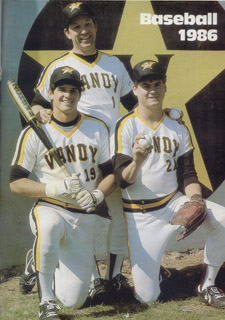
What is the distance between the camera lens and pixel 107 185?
5.03 m

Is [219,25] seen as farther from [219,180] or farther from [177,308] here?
[177,308]

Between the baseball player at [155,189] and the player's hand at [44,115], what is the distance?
2.01 feet

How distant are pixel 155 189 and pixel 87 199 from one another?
0.64 m

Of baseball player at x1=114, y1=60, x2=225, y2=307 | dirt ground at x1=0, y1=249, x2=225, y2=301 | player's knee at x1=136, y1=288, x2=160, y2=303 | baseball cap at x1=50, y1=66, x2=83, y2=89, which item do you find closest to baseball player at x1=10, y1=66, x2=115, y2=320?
baseball cap at x1=50, y1=66, x2=83, y2=89

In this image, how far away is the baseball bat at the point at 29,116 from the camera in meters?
4.91

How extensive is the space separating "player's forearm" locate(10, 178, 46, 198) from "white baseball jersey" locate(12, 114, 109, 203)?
85 millimetres

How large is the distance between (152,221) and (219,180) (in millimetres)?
757

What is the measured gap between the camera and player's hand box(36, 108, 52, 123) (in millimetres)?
4988

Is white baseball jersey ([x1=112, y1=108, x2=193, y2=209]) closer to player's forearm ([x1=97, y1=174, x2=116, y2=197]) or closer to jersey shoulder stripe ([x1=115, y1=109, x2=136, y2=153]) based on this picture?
jersey shoulder stripe ([x1=115, y1=109, x2=136, y2=153])

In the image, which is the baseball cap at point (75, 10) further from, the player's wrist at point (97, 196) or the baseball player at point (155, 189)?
the player's wrist at point (97, 196)

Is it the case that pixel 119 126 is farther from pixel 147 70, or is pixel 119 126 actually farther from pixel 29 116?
pixel 29 116

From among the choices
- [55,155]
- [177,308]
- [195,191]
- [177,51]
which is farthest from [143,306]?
[177,51]

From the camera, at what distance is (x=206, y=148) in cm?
529

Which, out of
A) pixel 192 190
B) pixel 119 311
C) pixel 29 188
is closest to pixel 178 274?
pixel 119 311
